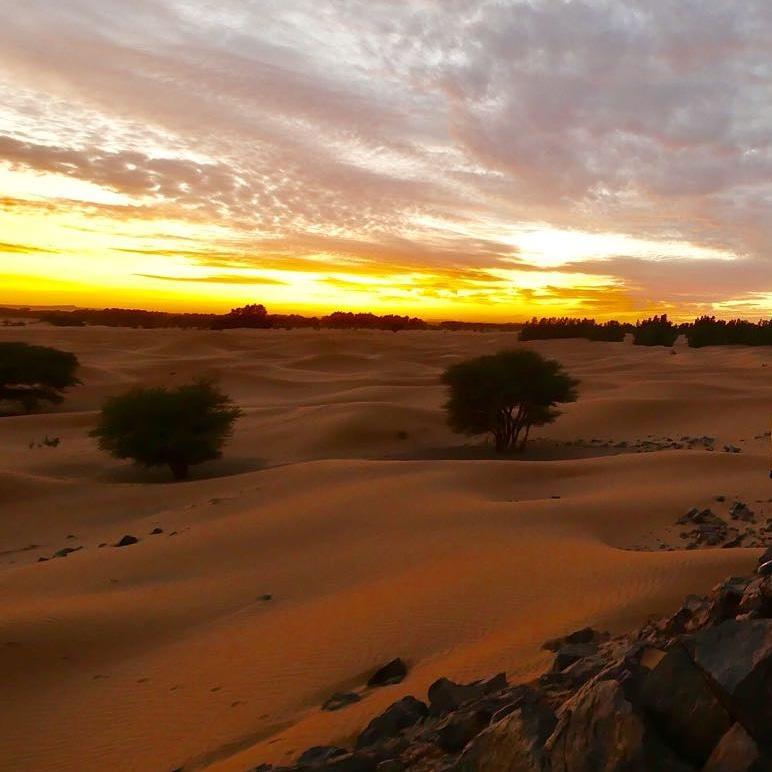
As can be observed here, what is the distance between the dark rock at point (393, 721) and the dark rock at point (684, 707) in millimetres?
2176

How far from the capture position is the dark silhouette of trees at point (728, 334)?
67.6 meters

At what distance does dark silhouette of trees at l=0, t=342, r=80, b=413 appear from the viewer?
35031mm

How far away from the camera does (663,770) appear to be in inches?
141

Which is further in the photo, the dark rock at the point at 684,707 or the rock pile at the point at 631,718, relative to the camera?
the dark rock at the point at 684,707

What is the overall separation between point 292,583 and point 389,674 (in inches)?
143

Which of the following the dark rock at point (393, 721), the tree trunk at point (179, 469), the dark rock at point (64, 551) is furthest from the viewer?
the tree trunk at point (179, 469)

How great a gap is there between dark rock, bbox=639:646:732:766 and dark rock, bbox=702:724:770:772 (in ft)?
0.40

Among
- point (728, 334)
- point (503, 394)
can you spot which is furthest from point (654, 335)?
point (503, 394)

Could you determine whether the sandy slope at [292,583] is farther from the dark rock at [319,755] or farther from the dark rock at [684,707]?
the dark rock at [684,707]

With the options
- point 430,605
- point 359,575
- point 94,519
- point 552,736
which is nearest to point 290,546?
point 359,575

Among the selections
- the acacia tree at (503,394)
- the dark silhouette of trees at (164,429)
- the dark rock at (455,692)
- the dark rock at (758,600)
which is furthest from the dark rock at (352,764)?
the acacia tree at (503,394)

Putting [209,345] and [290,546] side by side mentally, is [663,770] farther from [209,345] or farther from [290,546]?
[209,345]

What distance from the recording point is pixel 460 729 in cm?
499

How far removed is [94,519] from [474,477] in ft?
28.2
